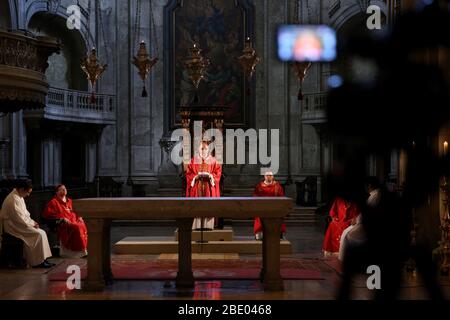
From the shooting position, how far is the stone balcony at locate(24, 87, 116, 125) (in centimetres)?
2002

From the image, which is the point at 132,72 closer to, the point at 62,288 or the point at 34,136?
the point at 34,136

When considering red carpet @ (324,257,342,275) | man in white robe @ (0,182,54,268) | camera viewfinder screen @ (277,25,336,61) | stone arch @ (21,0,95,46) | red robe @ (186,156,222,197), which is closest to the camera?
man in white robe @ (0,182,54,268)

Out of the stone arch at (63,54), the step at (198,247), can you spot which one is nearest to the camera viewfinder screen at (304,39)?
the stone arch at (63,54)

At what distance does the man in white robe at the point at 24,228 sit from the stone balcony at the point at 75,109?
28.9ft

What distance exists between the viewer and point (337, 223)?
1272 cm

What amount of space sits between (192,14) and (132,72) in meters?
2.74

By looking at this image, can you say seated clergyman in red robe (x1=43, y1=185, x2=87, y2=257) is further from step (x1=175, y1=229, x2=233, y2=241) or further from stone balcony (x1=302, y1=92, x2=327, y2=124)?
stone balcony (x1=302, y1=92, x2=327, y2=124)

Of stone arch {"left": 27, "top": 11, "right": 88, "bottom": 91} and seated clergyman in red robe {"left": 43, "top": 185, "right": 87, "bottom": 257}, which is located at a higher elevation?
stone arch {"left": 27, "top": 11, "right": 88, "bottom": 91}

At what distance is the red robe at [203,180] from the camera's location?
49.0 ft

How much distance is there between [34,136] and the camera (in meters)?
22.2

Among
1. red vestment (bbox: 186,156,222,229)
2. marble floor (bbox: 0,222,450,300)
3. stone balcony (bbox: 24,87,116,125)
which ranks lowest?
marble floor (bbox: 0,222,450,300)

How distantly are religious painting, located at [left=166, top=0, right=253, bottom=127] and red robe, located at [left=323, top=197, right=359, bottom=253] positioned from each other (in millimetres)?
10257

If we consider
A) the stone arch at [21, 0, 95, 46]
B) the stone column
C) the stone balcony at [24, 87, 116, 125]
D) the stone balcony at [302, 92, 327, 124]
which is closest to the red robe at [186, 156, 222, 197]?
the stone column
